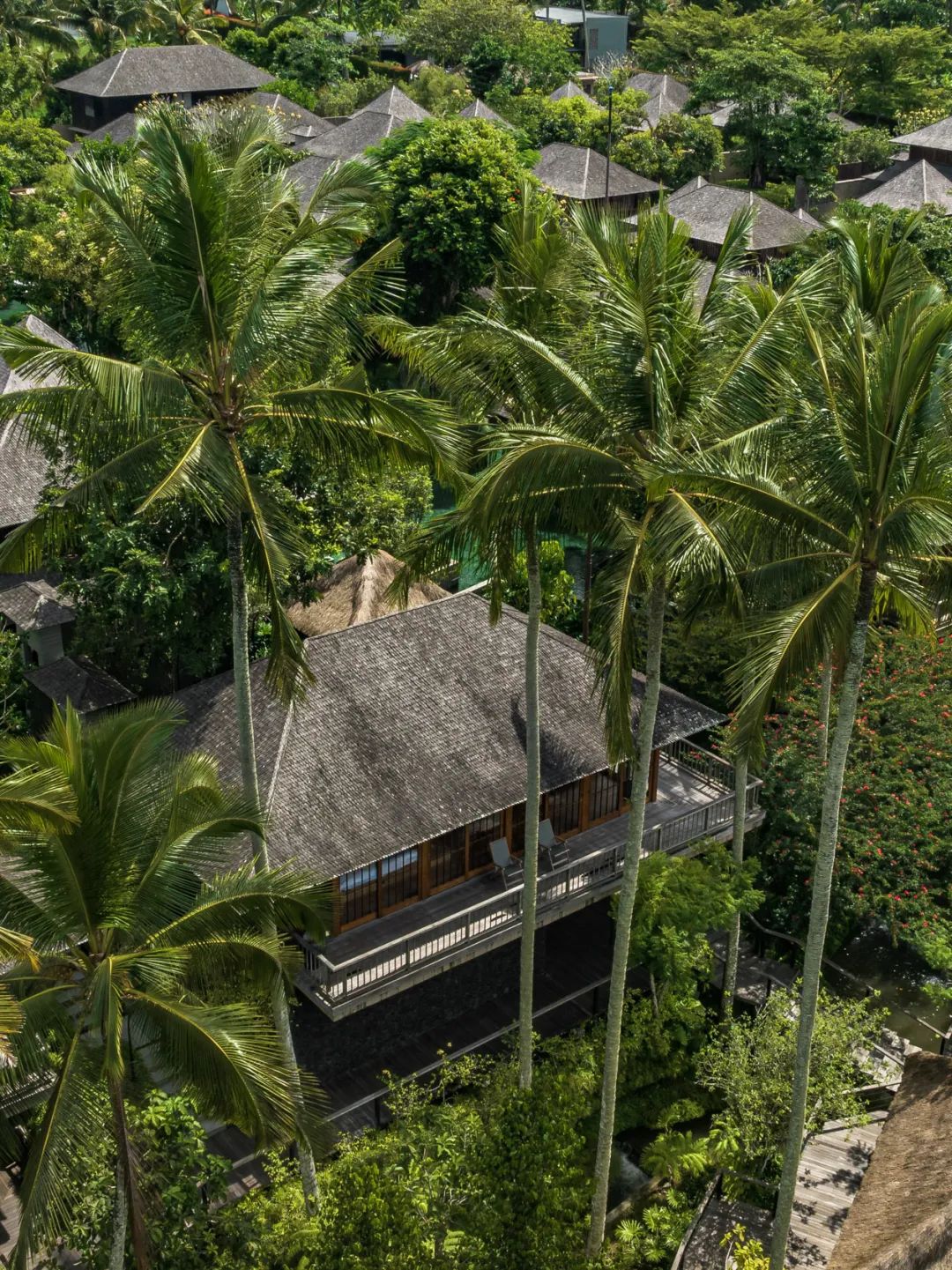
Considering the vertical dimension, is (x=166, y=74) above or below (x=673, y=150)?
above

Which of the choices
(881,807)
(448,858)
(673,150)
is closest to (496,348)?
(448,858)

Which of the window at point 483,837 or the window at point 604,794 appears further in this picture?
the window at point 604,794

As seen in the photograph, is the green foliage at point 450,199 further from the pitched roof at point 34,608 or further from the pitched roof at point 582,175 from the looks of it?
the pitched roof at point 582,175

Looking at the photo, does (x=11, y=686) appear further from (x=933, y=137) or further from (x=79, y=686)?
(x=933, y=137)

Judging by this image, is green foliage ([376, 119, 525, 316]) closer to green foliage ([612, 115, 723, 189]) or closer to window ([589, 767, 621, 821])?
window ([589, 767, 621, 821])

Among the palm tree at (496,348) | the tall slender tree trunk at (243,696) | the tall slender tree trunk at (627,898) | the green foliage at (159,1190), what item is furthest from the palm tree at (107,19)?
the green foliage at (159,1190)
